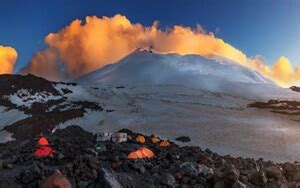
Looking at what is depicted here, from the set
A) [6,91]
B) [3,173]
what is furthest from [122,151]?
[6,91]

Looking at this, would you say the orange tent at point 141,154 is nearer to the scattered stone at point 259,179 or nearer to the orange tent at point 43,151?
the orange tent at point 43,151

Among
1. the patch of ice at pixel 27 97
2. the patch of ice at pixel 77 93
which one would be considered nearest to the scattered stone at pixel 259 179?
the patch of ice at pixel 27 97

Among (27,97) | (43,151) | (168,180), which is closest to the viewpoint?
(168,180)

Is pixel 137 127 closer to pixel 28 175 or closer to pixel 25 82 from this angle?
pixel 25 82

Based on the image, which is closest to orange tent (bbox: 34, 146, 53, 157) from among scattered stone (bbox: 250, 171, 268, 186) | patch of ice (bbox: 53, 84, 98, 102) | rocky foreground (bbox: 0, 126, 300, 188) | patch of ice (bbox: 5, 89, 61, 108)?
rocky foreground (bbox: 0, 126, 300, 188)

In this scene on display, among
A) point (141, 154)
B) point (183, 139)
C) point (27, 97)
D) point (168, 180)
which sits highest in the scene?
point (27, 97)

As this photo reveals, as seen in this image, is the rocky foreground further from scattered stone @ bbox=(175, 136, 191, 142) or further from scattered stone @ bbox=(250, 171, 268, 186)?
scattered stone @ bbox=(175, 136, 191, 142)

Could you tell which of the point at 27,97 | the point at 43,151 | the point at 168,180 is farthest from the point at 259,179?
the point at 27,97

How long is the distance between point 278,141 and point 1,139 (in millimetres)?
35422

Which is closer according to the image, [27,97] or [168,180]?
[168,180]

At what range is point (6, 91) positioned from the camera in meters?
110

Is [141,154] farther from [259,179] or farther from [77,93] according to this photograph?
[77,93]

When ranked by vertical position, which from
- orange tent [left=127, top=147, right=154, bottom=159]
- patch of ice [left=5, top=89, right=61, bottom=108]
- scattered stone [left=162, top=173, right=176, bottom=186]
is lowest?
scattered stone [left=162, top=173, right=176, bottom=186]

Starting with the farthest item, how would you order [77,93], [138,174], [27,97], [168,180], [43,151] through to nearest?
1. [77,93]
2. [27,97]
3. [43,151]
4. [138,174]
5. [168,180]
